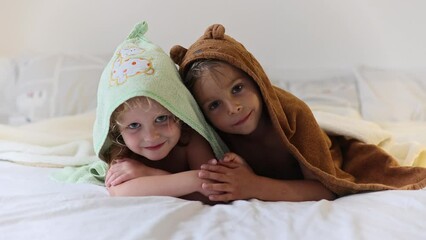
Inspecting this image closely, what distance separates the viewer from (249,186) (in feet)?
3.37

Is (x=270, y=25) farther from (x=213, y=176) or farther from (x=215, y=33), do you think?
(x=213, y=176)

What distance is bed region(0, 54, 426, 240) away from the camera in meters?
0.85

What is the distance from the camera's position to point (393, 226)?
0.84 meters

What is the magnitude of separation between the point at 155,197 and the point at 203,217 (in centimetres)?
12

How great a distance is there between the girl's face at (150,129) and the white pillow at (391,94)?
93 cm

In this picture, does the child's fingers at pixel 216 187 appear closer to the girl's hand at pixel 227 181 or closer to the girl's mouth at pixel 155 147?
the girl's hand at pixel 227 181

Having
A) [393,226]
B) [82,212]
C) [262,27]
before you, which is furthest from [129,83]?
[262,27]

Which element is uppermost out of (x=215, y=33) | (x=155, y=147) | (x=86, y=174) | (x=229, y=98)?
(x=215, y=33)

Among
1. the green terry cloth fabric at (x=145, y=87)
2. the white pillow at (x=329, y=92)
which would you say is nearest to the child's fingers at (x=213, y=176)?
the green terry cloth fabric at (x=145, y=87)

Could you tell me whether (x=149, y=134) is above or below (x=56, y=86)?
above

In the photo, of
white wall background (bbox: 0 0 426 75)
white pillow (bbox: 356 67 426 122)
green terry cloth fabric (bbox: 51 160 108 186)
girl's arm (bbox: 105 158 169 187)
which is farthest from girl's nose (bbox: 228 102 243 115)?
white wall background (bbox: 0 0 426 75)

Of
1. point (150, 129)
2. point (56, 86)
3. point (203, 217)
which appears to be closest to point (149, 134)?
point (150, 129)

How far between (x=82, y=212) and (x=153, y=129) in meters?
0.22

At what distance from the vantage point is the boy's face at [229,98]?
1034 mm
